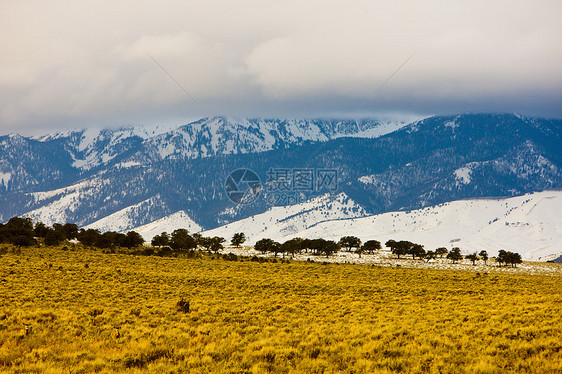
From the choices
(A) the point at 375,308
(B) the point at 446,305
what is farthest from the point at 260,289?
(B) the point at 446,305

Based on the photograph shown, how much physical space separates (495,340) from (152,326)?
57.7ft

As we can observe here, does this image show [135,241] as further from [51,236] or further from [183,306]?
[183,306]

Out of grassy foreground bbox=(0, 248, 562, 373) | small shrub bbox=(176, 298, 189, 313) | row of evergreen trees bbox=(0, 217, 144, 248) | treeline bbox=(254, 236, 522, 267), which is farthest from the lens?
treeline bbox=(254, 236, 522, 267)

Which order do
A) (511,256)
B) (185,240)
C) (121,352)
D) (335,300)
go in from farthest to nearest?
(511,256) → (185,240) → (335,300) → (121,352)

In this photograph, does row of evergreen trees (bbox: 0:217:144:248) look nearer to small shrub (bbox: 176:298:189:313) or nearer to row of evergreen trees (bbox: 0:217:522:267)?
row of evergreen trees (bbox: 0:217:522:267)

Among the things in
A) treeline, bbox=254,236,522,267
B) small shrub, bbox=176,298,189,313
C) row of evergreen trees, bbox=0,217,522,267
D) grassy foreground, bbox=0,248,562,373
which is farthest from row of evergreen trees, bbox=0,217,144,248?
small shrub, bbox=176,298,189,313

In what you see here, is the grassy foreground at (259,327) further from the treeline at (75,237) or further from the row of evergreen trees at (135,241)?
the row of evergreen trees at (135,241)

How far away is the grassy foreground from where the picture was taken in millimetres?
16641

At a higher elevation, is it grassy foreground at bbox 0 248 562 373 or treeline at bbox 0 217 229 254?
treeline at bbox 0 217 229 254

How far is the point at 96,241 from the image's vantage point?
77375 mm

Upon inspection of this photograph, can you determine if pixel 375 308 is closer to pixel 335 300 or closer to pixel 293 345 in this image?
pixel 335 300

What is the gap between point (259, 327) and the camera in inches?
910

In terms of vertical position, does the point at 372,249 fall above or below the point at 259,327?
above

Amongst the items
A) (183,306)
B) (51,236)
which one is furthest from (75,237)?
(183,306)
